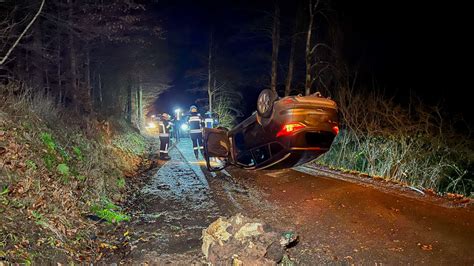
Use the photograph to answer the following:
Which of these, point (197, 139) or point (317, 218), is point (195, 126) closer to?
point (197, 139)

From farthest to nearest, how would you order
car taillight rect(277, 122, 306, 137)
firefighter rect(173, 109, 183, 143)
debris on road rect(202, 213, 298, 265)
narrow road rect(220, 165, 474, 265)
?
firefighter rect(173, 109, 183, 143), car taillight rect(277, 122, 306, 137), narrow road rect(220, 165, 474, 265), debris on road rect(202, 213, 298, 265)

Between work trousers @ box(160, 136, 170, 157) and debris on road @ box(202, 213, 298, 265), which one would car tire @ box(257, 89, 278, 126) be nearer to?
debris on road @ box(202, 213, 298, 265)

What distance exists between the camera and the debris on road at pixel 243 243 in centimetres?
400

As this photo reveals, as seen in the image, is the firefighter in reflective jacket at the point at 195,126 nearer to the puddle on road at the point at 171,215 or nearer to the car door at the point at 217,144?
the puddle on road at the point at 171,215

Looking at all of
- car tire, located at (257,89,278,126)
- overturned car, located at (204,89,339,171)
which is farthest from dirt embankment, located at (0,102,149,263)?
car tire, located at (257,89,278,126)

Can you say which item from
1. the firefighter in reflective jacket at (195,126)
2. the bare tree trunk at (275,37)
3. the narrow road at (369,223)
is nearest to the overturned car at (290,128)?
the narrow road at (369,223)

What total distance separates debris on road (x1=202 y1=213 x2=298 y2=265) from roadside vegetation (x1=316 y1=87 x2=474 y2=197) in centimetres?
572

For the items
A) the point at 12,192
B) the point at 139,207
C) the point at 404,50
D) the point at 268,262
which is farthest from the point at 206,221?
the point at 404,50

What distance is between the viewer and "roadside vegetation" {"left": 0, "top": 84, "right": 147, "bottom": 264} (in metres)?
4.04

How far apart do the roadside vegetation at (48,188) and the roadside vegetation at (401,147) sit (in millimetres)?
7219

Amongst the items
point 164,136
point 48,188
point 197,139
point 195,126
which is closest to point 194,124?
point 195,126

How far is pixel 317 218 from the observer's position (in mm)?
5902

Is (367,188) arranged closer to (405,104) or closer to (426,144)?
(426,144)

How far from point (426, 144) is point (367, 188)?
432cm
